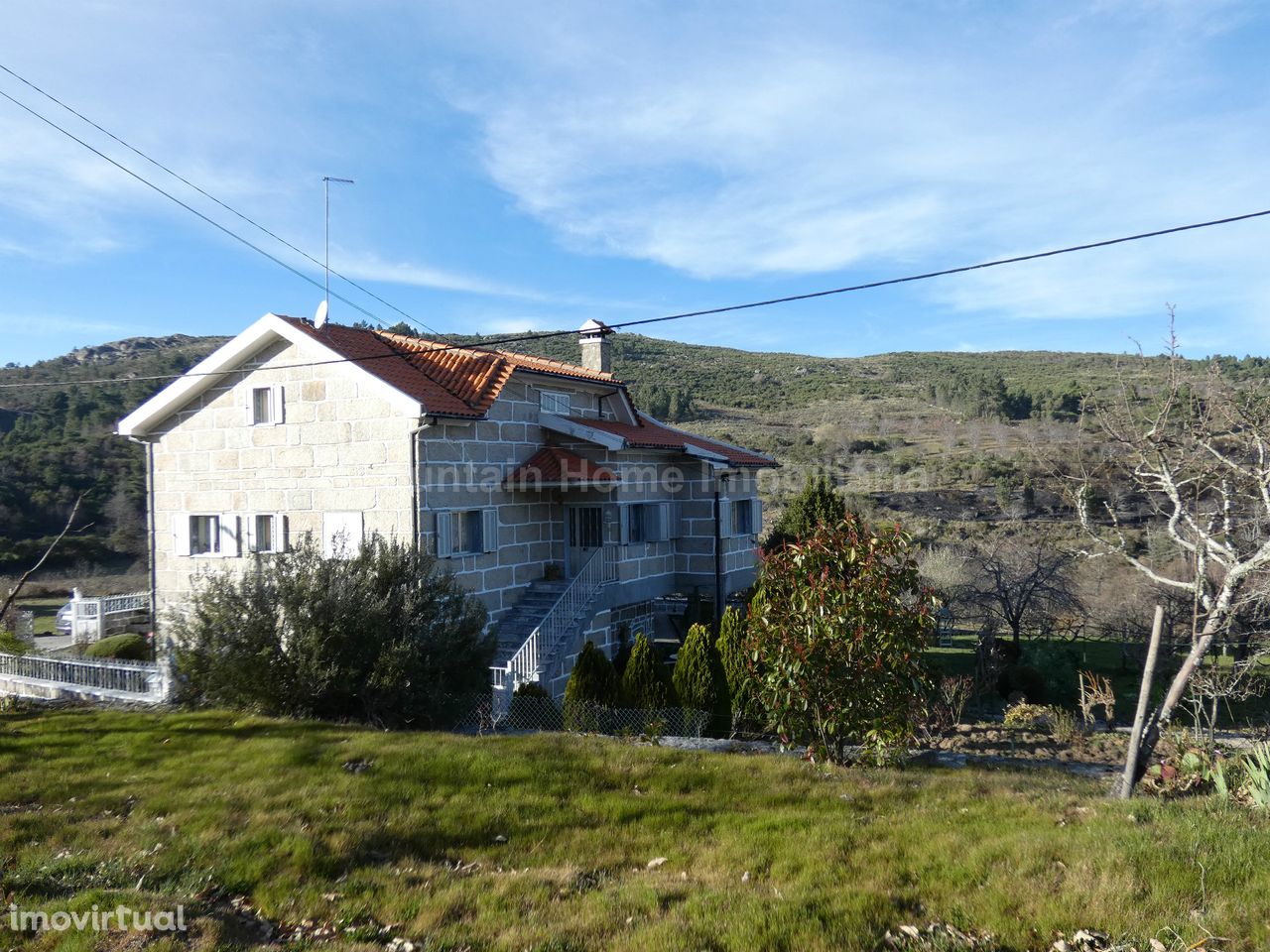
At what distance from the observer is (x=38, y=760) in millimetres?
10766

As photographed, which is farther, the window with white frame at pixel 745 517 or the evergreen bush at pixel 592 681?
the window with white frame at pixel 745 517

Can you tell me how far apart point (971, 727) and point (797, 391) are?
59411mm

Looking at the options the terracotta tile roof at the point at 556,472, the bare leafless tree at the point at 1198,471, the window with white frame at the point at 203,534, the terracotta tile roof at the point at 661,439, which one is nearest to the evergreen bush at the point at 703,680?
the terracotta tile roof at the point at 556,472

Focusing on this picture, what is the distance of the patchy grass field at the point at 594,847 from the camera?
555 cm

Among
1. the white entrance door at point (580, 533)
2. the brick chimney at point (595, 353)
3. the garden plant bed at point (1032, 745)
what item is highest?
the brick chimney at point (595, 353)

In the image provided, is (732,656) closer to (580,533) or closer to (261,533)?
(580,533)

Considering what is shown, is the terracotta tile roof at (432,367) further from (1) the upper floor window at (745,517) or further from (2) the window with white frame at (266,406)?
(1) the upper floor window at (745,517)

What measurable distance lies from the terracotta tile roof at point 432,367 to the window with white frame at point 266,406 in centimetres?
162

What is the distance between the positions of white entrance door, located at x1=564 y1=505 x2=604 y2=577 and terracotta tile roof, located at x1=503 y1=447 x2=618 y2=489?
155 cm

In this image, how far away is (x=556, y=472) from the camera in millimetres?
18609

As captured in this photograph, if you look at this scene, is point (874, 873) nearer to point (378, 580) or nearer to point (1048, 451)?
point (1048, 451)

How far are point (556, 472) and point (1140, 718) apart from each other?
12706mm

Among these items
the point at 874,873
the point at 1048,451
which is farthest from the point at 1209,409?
the point at 874,873

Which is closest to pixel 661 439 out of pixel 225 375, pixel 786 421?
pixel 225 375
